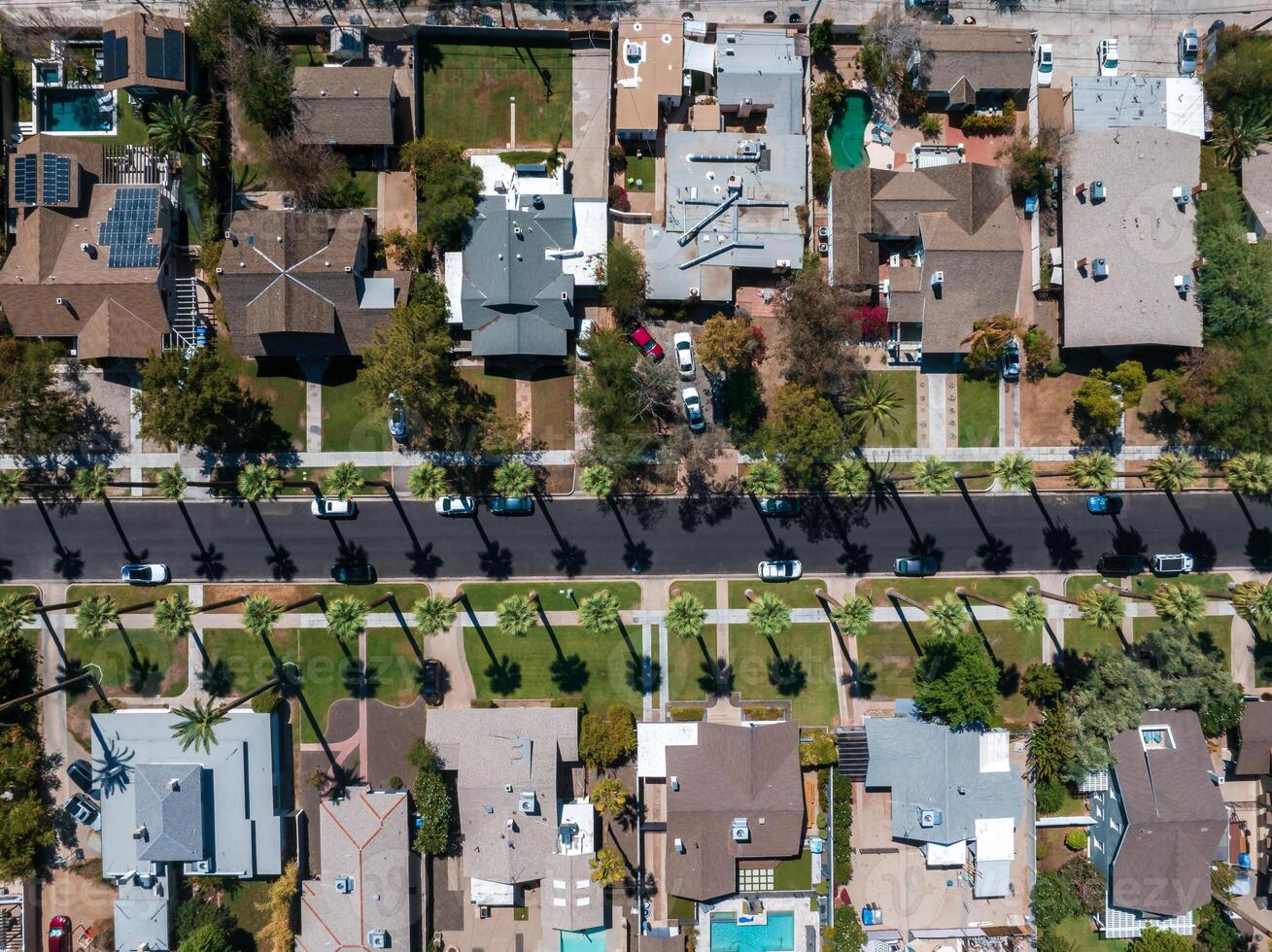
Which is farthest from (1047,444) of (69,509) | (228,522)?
(69,509)

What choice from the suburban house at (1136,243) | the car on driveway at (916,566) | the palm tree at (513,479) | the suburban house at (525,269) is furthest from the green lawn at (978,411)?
the palm tree at (513,479)

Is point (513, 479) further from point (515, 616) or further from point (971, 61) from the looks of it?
point (971, 61)

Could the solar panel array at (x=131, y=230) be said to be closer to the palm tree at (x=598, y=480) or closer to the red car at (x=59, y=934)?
the palm tree at (x=598, y=480)

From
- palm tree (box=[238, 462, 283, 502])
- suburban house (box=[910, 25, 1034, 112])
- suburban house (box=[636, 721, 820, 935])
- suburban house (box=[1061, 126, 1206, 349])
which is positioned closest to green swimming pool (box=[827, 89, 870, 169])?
suburban house (box=[910, 25, 1034, 112])

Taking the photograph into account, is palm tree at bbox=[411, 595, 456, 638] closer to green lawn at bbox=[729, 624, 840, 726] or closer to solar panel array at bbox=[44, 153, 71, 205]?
green lawn at bbox=[729, 624, 840, 726]

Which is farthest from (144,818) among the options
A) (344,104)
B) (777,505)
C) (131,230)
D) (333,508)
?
(344,104)

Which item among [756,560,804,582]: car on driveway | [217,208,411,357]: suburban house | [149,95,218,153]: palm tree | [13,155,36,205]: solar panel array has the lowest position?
[756,560,804,582]: car on driveway
